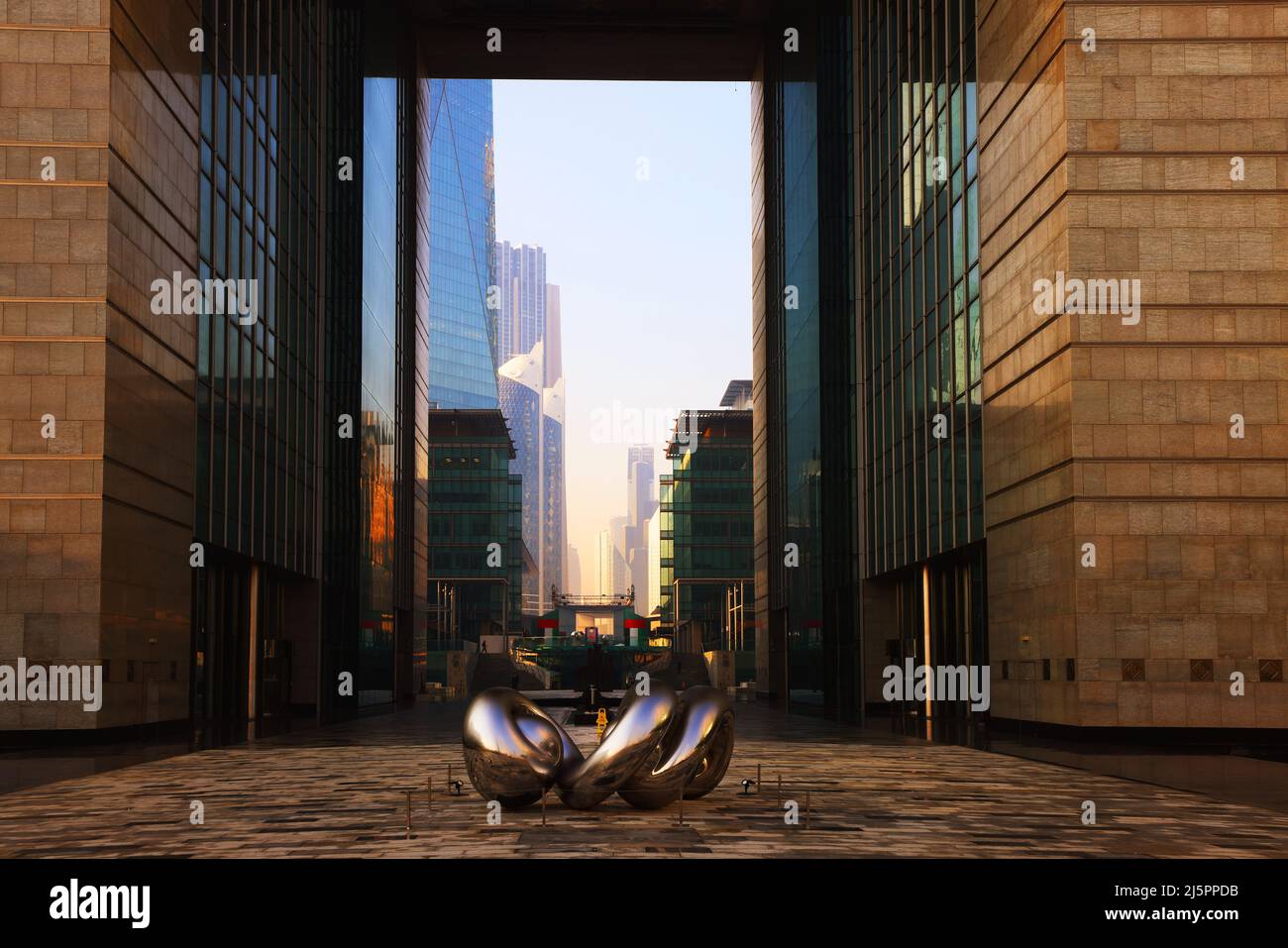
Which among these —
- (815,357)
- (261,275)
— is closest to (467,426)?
(815,357)

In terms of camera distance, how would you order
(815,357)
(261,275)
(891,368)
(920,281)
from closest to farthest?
(920,281) → (261,275) → (891,368) → (815,357)

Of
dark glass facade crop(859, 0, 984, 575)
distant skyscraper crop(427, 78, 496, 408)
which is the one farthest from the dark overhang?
distant skyscraper crop(427, 78, 496, 408)

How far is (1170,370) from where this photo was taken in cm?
2936

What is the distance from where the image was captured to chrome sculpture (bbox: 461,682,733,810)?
14.3m

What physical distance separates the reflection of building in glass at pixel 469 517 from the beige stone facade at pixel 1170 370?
11294cm

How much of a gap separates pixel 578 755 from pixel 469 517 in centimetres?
13040

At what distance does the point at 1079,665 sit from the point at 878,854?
1845cm

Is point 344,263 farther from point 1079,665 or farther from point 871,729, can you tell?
point 1079,665

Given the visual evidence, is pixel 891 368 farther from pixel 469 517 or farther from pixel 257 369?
pixel 469 517

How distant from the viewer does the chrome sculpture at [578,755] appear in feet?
46.9

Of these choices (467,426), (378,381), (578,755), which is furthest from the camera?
(467,426)

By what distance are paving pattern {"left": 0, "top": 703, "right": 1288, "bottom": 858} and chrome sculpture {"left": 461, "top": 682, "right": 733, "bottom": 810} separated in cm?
31
